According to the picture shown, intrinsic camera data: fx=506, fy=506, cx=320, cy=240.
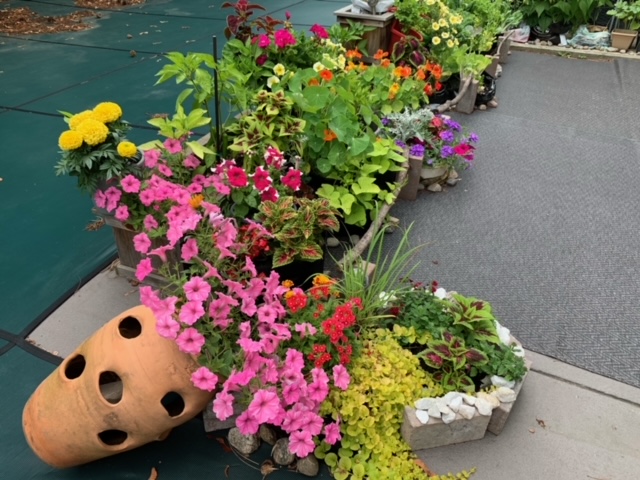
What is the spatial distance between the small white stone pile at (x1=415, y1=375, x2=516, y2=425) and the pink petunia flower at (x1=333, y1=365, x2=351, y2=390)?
235mm

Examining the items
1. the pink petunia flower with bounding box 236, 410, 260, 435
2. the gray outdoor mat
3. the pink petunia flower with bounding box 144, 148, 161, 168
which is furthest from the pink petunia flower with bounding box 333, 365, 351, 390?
the pink petunia flower with bounding box 144, 148, 161, 168

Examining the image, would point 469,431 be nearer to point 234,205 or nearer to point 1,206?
point 234,205

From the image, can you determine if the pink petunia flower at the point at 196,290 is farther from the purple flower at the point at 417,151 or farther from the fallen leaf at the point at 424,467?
the purple flower at the point at 417,151

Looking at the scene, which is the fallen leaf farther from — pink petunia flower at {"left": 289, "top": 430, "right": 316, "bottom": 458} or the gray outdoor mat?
the gray outdoor mat

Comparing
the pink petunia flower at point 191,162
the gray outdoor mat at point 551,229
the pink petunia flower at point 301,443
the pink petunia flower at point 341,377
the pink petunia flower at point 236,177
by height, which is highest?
the pink petunia flower at point 236,177

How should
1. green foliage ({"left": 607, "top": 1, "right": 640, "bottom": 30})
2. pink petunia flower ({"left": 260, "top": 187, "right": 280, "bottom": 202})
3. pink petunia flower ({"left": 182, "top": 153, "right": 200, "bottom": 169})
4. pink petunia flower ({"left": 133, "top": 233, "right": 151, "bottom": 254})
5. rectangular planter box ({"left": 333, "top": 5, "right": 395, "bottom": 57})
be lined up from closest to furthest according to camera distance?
pink petunia flower ({"left": 133, "top": 233, "right": 151, "bottom": 254}) → pink petunia flower ({"left": 260, "top": 187, "right": 280, "bottom": 202}) → pink petunia flower ({"left": 182, "top": 153, "right": 200, "bottom": 169}) → rectangular planter box ({"left": 333, "top": 5, "right": 395, "bottom": 57}) → green foliage ({"left": 607, "top": 1, "right": 640, "bottom": 30})

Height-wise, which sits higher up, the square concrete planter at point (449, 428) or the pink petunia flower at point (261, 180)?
the pink petunia flower at point (261, 180)

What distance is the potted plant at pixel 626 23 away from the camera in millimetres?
5656

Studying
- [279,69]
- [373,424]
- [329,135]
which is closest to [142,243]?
[373,424]

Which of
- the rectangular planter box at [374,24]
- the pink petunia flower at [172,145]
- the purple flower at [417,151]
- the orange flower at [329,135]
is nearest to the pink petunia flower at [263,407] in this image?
the pink petunia flower at [172,145]

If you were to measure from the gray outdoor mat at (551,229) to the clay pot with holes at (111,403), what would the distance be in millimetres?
1250

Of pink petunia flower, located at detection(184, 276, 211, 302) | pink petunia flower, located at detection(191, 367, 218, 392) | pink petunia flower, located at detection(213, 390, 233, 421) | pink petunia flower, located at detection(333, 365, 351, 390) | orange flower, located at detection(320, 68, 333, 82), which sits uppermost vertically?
orange flower, located at detection(320, 68, 333, 82)

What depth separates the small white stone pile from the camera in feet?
4.99

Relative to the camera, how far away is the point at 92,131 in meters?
1.75
